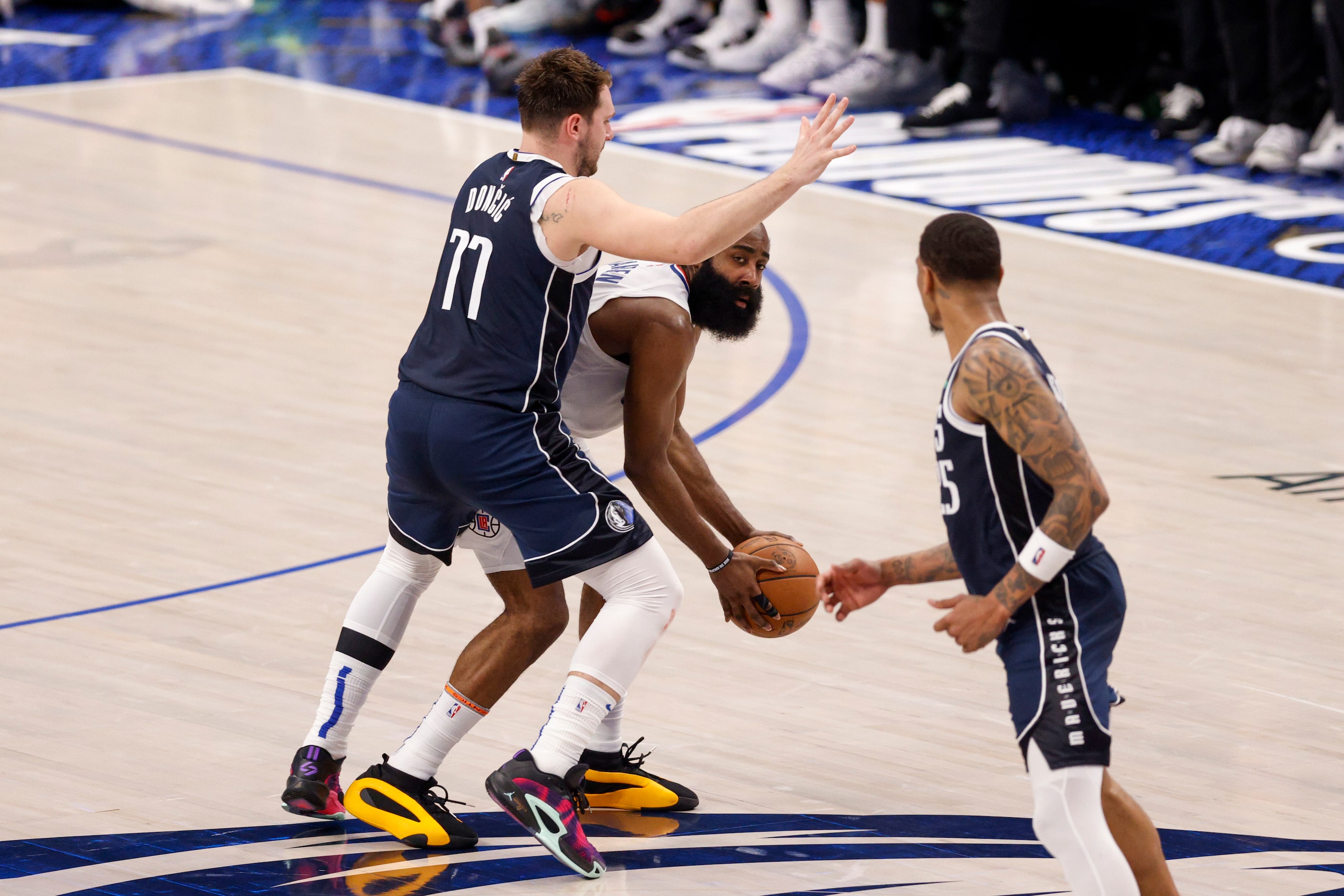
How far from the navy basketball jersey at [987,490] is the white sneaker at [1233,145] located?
9248mm

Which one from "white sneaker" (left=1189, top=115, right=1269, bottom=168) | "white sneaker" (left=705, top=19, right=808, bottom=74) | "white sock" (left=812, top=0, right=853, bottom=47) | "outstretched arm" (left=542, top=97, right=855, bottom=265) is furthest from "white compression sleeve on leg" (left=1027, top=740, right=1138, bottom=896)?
"white sneaker" (left=705, top=19, right=808, bottom=74)

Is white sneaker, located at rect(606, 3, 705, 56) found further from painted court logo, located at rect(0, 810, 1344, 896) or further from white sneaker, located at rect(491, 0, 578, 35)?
painted court logo, located at rect(0, 810, 1344, 896)

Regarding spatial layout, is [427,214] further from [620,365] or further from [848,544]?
[620,365]

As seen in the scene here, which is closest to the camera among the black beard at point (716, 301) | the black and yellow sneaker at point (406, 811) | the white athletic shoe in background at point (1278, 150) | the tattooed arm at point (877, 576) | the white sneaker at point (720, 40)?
the tattooed arm at point (877, 576)

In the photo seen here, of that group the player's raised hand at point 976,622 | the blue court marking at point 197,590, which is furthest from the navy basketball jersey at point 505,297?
the blue court marking at point 197,590

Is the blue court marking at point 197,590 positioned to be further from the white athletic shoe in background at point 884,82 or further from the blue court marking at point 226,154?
the white athletic shoe in background at point 884,82

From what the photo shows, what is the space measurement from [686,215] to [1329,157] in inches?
357

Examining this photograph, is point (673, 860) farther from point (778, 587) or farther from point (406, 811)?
point (778, 587)

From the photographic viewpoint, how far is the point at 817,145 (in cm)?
416

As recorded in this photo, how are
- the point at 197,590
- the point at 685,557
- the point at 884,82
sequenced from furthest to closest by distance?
the point at 884,82, the point at 685,557, the point at 197,590

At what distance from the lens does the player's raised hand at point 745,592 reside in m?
4.80

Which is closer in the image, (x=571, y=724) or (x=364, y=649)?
(x=571, y=724)

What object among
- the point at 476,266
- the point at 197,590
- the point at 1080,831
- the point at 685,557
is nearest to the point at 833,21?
the point at 685,557

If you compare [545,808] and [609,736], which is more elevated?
[545,808]
